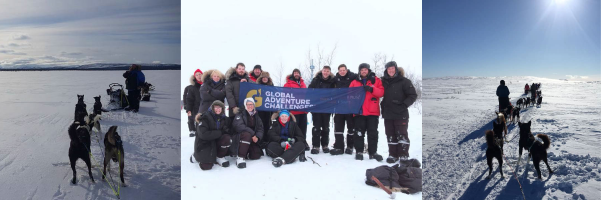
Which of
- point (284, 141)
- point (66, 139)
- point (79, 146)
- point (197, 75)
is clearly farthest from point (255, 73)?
point (66, 139)

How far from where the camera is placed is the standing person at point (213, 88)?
10.6ft

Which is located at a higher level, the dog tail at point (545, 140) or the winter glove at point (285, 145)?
the dog tail at point (545, 140)

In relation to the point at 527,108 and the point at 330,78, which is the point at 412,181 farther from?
the point at 330,78

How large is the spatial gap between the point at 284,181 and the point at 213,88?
1445mm

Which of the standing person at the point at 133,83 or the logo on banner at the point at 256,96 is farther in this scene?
the standing person at the point at 133,83

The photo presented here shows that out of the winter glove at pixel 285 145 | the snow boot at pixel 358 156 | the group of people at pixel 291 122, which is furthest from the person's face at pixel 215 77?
the snow boot at pixel 358 156

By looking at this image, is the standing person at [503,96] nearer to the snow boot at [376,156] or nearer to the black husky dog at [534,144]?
the black husky dog at [534,144]

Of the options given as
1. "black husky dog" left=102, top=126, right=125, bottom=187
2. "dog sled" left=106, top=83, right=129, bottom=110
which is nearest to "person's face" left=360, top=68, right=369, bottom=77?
"black husky dog" left=102, top=126, right=125, bottom=187

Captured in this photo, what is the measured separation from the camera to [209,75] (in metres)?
3.30

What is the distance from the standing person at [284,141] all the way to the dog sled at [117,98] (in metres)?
2.30

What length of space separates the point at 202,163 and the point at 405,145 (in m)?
2.17

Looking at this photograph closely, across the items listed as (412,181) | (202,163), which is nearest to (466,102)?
(412,181)

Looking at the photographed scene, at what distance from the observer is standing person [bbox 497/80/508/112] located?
2.17 metres

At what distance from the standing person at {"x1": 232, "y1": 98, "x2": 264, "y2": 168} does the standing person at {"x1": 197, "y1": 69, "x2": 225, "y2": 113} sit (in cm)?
39
